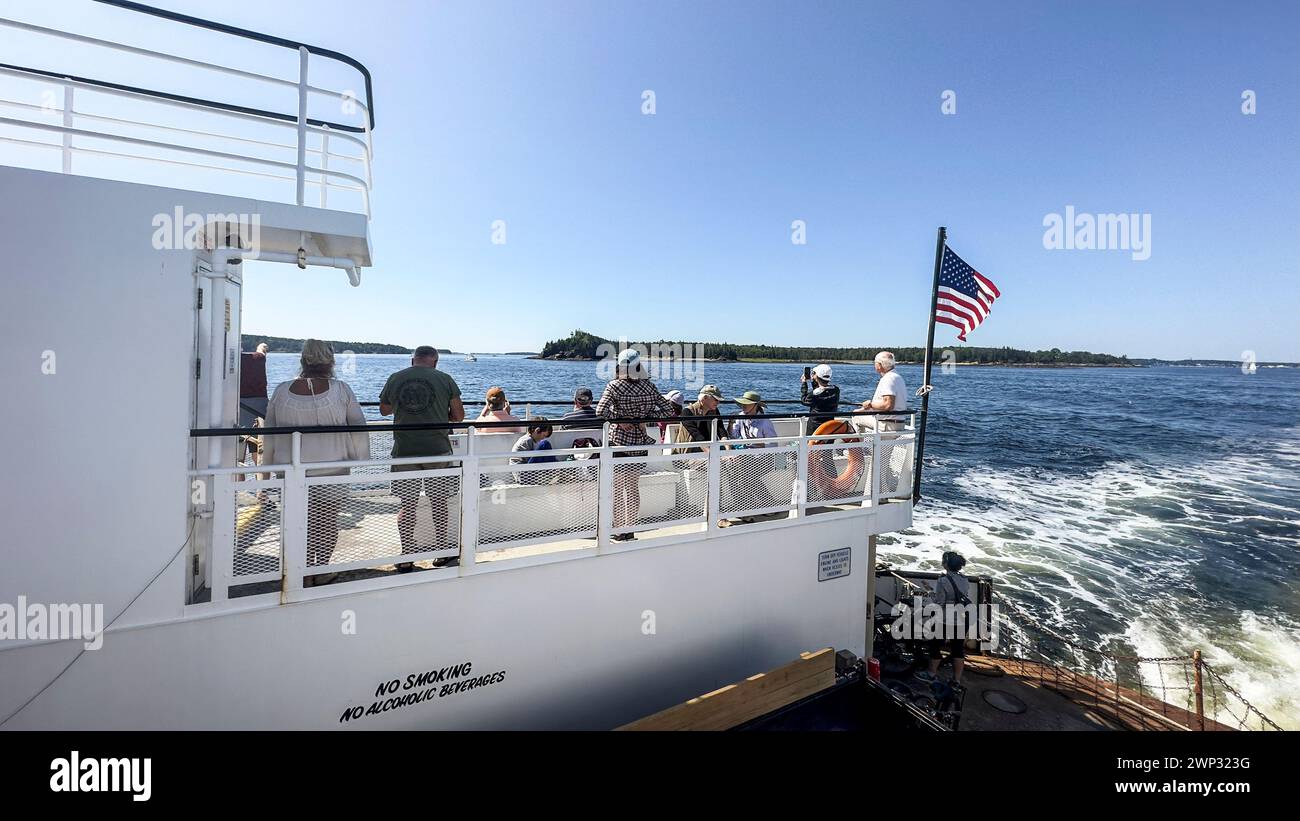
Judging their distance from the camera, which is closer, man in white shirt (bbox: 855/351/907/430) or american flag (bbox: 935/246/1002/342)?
man in white shirt (bbox: 855/351/907/430)

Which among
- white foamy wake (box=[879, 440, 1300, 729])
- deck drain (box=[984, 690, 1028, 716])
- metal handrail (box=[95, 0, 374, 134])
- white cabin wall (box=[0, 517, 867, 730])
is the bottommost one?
white foamy wake (box=[879, 440, 1300, 729])

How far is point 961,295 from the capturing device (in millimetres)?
8188

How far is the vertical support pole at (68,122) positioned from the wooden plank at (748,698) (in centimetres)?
532

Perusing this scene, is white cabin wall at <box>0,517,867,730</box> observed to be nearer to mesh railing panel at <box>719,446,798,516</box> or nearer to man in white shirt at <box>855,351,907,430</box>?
mesh railing panel at <box>719,446,798,516</box>

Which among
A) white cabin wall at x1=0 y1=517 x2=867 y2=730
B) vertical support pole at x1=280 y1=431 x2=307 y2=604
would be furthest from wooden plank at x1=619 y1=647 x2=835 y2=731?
vertical support pole at x1=280 y1=431 x2=307 y2=604

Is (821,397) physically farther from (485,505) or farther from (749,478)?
(485,505)

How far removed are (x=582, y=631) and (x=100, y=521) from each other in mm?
3209

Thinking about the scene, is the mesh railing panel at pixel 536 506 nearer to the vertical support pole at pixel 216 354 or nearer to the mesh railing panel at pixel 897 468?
the vertical support pole at pixel 216 354

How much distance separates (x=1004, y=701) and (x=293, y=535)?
808cm

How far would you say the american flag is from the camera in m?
8.05

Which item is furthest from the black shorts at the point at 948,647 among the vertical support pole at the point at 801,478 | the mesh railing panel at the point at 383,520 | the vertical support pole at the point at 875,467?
the mesh railing panel at the point at 383,520

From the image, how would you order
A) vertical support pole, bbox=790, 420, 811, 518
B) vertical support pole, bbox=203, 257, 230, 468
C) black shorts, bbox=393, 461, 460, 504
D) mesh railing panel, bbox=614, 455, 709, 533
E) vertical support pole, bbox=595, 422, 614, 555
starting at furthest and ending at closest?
vertical support pole, bbox=790, 420, 811, 518 → mesh railing panel, bbox=614, 455, 709, 533 → vertical support pole, bbox=595, 422, 614, 555 → black shorts, bbox=393, 461, 460, 504 → vertical support pole, bbox=203, 257, 230, 468

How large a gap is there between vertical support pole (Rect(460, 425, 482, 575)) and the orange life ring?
346 centimetres
